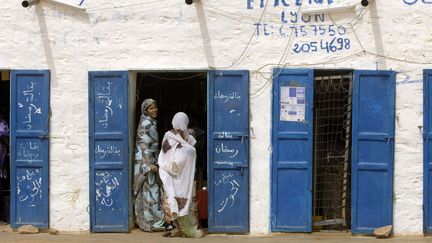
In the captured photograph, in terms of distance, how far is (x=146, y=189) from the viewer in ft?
31.2

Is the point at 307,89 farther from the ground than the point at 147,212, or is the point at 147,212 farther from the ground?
the point at 307,89

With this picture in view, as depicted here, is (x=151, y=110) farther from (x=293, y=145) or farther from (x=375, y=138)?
(x=375, y=138)

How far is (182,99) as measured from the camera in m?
10.8

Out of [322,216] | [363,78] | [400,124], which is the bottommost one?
[322,216]

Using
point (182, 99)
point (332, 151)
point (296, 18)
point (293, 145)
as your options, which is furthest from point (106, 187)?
point (296, 18)

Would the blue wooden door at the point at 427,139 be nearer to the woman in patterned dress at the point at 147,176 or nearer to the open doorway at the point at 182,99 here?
the open doorway at the point at 182,99

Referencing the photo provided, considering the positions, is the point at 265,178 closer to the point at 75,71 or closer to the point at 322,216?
the point at 322,216

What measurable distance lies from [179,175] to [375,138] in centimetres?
241

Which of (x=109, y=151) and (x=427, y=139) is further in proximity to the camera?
(x=109, y=151)

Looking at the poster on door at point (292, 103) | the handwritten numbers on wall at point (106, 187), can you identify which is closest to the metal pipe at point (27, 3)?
the handwritten numbers on wall at point (106, 187)

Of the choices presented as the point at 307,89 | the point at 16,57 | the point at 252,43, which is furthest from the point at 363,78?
the point at 16,57

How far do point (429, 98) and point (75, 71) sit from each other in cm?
436

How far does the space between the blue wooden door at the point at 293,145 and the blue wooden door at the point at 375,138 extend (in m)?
0.58

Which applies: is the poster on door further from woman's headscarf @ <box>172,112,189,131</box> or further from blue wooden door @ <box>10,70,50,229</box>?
blue wooden door @ <box>10,70,50,229</box>
